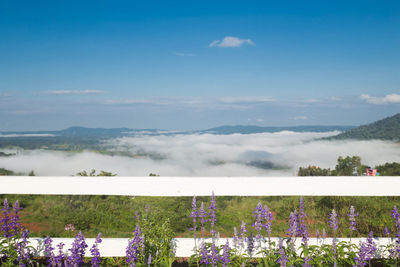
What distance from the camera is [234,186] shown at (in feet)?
10.7

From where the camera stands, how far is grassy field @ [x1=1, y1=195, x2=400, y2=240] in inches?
220

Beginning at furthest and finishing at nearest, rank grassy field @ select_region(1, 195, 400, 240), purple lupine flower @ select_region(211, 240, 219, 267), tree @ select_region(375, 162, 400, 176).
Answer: tree @ select_region(375, 162, 400, 176) → grassy field @ select_region(1, 195, 400, 240) → purple lupine flower @ select_region(211, 240, 219, 267)

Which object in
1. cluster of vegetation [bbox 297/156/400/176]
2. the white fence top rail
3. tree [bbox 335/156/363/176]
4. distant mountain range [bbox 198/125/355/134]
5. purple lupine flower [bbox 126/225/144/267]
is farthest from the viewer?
distant mountain range [bbox 198/125/355/134]

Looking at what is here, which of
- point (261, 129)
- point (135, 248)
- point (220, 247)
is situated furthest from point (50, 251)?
point (261, 129)

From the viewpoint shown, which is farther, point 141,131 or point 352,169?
point 141,131

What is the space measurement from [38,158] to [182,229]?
10.9 m

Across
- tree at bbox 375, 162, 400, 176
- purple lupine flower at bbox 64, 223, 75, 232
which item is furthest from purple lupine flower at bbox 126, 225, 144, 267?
tree at bbox 375, 162, 400, 176

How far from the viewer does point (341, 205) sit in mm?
6602

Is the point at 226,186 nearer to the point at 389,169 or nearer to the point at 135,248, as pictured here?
the point at 135,248

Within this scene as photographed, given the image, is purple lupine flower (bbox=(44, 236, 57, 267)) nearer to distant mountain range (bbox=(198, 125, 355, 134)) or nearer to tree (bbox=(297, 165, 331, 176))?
tree (bbox=(297, 165, 331, 176))

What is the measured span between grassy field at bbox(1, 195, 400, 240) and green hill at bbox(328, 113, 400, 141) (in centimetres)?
1076

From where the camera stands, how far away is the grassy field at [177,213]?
5.58 metres

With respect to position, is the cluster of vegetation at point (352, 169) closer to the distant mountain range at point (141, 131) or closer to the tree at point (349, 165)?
the tree at point (349, 165)

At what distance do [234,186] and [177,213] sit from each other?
3.02 metres
